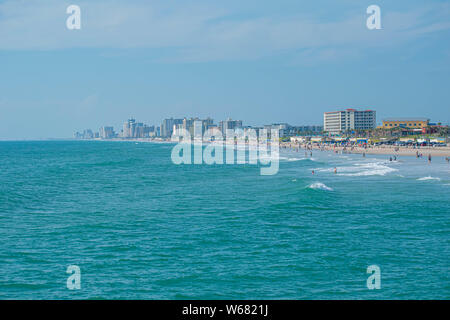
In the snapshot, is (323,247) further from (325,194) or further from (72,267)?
(325,194)

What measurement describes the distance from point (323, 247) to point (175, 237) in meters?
8.31

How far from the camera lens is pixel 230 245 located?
22.4 m

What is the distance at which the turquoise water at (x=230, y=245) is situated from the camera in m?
16.8

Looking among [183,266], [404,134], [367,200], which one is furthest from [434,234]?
[404,134]

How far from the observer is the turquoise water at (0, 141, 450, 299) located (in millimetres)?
16766

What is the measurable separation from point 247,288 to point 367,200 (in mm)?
22571
